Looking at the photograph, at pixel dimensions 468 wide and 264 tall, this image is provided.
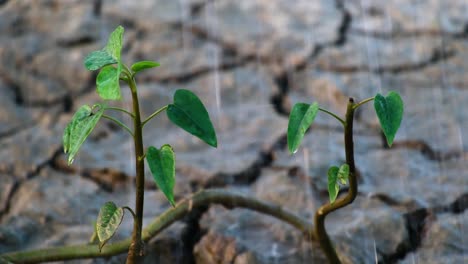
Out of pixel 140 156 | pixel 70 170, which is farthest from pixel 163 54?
pixel 140 156

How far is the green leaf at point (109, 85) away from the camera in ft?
3.74

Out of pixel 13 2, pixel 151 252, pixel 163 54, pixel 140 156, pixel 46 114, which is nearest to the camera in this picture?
pixel 140 156

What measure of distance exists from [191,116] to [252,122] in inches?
48.0

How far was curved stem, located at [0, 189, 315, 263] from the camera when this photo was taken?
153cm

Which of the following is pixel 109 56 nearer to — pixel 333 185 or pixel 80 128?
pixel 80 128

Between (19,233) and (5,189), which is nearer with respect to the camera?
(19,233)

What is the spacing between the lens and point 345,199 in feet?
4.58

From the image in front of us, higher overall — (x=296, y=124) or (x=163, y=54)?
(x=163, y=54)

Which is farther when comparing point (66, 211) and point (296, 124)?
point (66, 211)

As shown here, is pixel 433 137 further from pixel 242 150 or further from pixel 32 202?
pixel 32 202

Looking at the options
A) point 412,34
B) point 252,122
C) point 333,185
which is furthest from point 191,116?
point 412,34

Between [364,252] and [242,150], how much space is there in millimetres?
645

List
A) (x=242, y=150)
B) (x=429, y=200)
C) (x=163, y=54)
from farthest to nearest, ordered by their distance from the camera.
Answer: (x=163, y=54)
(x=242, y=150)
(x=429, y=200)

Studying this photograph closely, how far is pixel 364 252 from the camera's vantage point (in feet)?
5.84
